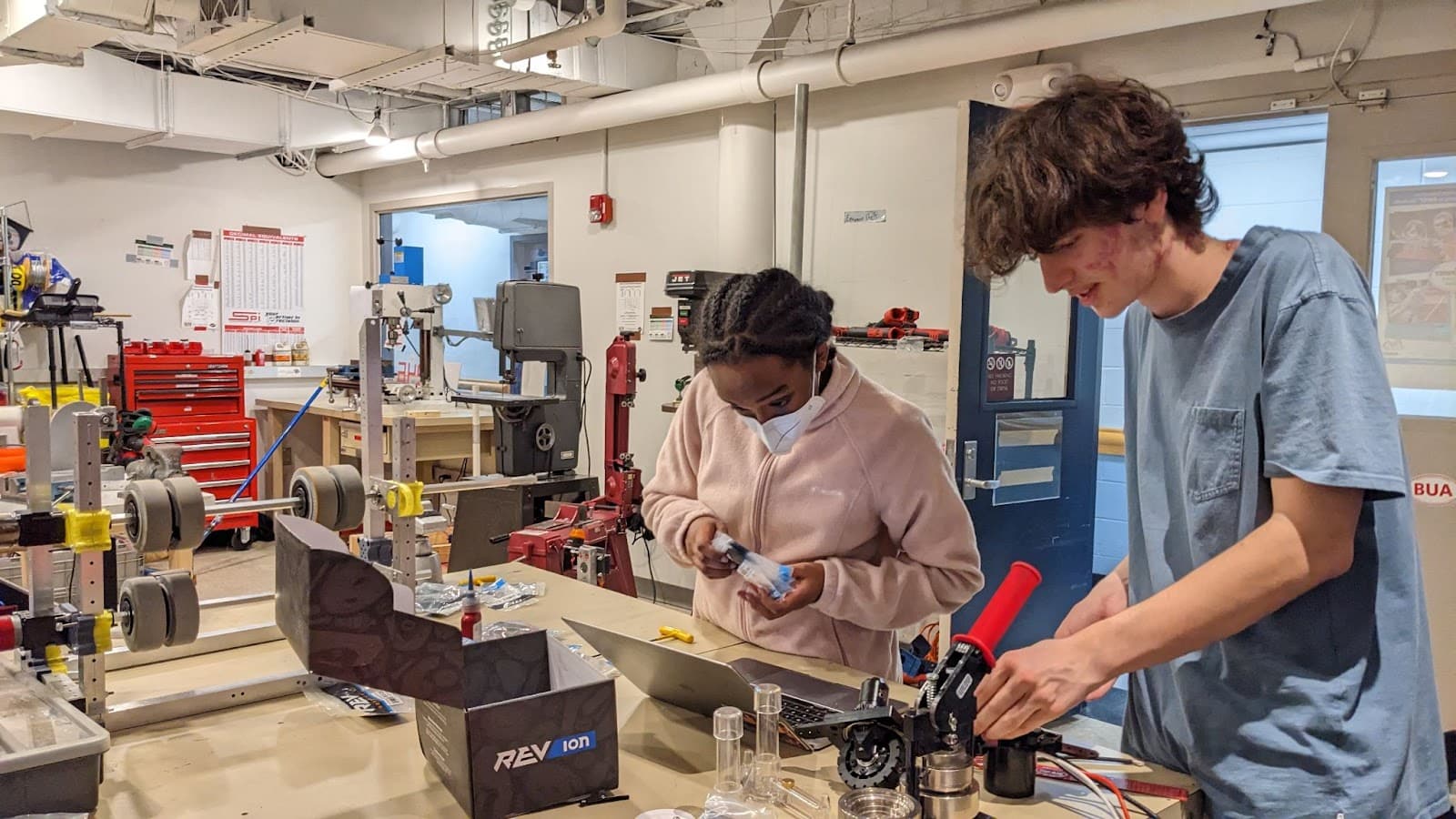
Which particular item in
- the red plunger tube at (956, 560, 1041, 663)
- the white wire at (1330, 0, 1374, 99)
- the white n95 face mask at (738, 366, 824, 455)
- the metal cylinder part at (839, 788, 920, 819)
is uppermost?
the white wire at (1330, 0, 1374, 99)

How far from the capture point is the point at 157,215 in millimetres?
6238

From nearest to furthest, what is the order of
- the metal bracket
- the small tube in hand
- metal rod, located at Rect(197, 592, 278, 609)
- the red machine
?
1. the small tube in hand
2. metal rod, located at Rect(197, 592, 278, 609)
3. the metal bracket
4. the red machine

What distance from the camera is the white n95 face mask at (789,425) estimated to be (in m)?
1.70

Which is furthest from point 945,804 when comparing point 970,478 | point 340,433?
point 340,433

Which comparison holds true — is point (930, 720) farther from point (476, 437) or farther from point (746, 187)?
point (476, 437)

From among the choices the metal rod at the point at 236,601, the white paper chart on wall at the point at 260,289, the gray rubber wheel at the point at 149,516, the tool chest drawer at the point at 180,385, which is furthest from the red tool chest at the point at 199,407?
the gray rubber wheel at the point at 149,516

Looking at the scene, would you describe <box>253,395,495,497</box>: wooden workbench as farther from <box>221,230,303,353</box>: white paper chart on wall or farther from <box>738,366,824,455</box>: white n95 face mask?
<box>738,366,824,455</box>: white n95 face mask

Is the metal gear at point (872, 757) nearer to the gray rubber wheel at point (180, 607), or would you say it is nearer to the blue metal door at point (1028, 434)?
the gray rubber wheel at point (180, 607)

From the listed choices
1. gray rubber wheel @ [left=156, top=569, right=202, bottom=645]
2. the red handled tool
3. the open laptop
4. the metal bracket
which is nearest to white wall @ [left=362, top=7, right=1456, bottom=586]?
the metal bracket

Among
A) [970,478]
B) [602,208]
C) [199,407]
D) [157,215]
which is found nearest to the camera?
[970,478]

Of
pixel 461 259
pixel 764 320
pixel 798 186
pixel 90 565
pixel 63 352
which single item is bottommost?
pixel 90 565

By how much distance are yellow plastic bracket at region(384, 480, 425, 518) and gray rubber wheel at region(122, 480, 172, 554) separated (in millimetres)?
340

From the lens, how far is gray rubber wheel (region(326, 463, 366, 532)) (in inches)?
67.7

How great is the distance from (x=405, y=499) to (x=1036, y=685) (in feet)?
3.61
